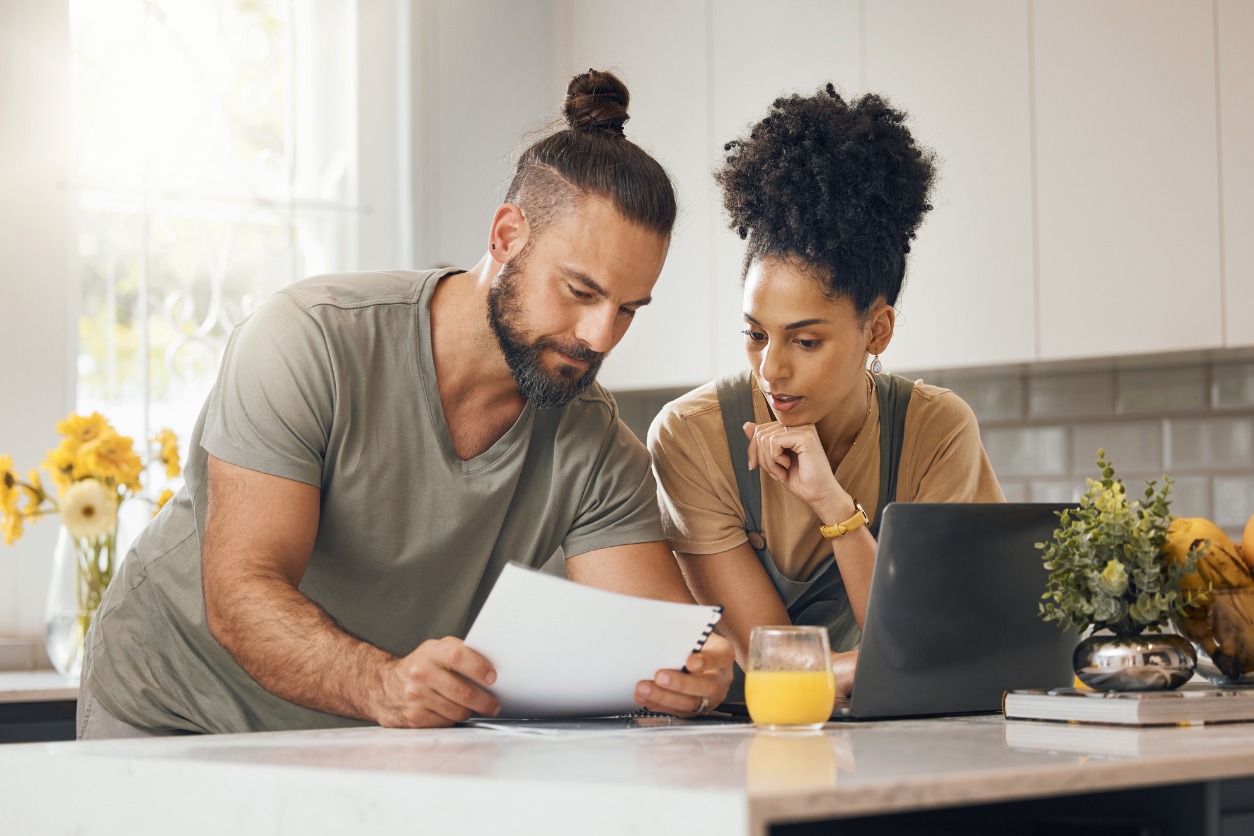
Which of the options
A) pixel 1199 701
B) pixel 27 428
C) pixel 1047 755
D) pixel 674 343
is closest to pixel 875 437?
pixel 1199 701

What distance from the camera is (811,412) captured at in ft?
6.91

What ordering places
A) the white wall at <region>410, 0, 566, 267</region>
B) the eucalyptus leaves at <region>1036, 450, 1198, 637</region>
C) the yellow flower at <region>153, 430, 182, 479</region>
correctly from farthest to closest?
the white wall at <region>410, 0, 566, 267</region>
the yellow flower at <region>153, 430, 182, 479</region>
the eucalyptus leaves at <region>1036, 450, 1198, 637</region>

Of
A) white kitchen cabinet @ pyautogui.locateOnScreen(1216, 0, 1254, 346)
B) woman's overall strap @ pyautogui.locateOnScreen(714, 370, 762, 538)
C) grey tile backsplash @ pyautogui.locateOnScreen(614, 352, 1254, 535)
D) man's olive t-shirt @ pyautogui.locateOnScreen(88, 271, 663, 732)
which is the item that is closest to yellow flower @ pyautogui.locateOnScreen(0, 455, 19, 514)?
man's olive t-shirt @ pyautogui.locateOnScreen(88, 271, 663, 732)

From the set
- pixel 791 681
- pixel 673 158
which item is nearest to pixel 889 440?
pixel 791 681

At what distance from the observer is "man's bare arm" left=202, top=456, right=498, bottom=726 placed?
1.45 m

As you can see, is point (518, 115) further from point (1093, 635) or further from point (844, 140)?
point (1093, 635)

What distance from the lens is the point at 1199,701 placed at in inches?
52.1

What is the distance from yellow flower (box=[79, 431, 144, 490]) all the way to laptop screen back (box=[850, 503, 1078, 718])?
6.04 ft

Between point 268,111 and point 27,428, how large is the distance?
101cm

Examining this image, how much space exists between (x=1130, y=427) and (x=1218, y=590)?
213 centimetres

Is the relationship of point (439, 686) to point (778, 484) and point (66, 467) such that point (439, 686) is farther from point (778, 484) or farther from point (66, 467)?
point (66, 467)

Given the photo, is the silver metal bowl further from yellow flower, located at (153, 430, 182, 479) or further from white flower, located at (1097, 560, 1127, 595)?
yellow flower, located at (153, 430, 182, 479)

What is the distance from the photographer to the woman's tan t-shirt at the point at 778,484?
2080 mm

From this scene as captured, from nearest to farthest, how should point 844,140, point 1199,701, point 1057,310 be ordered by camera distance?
point 1199,701, point 844,140, point 1057,310
